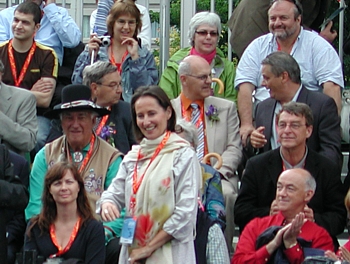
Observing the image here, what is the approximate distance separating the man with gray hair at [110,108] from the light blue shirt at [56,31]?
1.47m

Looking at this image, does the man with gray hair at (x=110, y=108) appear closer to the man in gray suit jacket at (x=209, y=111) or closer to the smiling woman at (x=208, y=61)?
the man in gray suit jacket at (x=209, y=111)

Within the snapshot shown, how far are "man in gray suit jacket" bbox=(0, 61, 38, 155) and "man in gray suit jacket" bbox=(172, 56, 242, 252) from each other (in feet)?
3.72

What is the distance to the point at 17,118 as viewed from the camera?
8.09 metres

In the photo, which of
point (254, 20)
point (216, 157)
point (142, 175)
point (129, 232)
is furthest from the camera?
point (254, 20)

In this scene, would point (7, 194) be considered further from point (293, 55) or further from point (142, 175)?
point (293, 55)

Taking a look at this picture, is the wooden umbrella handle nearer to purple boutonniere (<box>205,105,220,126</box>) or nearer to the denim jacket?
purple boutonniere (<box>205,105,220,126</box>)

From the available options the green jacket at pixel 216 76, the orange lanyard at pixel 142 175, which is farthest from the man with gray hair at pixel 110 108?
the orange lanyard at pixel 142 175

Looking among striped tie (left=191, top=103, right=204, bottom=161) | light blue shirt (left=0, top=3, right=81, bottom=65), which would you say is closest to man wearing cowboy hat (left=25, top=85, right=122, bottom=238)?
striped tie (left=191, top=103, right=204, bottom=161)

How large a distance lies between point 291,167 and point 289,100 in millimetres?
701

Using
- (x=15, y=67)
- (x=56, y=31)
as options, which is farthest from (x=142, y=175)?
(x=56, y=31)

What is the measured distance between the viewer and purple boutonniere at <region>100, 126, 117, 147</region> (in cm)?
785

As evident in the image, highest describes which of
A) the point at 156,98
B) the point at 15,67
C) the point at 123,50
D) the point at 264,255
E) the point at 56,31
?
the point at 56,31

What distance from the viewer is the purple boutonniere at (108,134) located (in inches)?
309

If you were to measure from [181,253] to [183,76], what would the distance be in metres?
2.19
